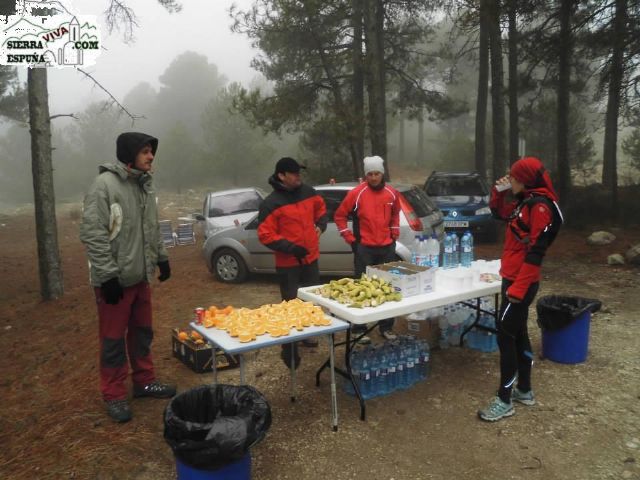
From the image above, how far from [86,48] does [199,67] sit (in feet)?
190

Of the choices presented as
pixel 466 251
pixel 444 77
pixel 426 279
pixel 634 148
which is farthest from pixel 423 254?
pixel 634 148

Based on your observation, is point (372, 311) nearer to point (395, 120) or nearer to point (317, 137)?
point (317, 137)

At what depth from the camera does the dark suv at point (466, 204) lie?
12.2m

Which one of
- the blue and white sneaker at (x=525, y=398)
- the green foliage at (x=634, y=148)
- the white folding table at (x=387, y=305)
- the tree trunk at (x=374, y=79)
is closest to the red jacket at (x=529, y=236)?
the white folding table at (x=387, y=305)

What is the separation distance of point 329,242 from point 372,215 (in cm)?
262

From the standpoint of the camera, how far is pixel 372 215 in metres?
5.79

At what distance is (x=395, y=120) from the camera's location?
39750mm

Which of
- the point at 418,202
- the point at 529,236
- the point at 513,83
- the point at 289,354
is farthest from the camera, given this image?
the point at 513,83

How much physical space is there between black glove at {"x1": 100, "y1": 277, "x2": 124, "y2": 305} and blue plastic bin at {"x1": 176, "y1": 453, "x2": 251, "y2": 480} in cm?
145

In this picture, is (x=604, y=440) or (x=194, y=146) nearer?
(x=604, y=440)

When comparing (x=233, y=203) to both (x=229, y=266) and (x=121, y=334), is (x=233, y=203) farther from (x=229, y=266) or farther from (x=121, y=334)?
(x=121, y=334)

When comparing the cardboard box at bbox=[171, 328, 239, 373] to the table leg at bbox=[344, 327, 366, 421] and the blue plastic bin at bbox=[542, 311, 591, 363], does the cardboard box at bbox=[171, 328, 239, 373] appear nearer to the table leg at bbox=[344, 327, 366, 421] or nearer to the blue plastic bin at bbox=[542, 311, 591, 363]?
the table leg at bbox=[344, 327, 366, 421]

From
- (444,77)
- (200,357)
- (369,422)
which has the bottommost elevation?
(369,422)

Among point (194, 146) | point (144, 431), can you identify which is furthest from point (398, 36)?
point (194, 146)
